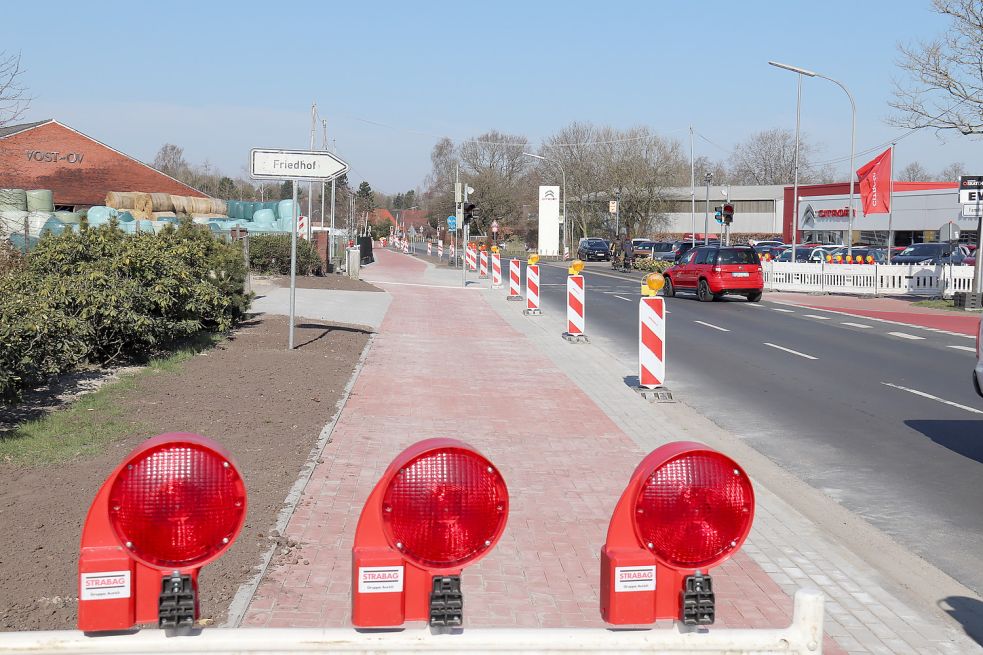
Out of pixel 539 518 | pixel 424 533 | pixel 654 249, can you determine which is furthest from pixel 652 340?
pixel 654 249

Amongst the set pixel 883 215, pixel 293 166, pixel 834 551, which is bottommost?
pixel 834 551

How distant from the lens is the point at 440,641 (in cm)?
229

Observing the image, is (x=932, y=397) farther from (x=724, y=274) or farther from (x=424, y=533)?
(x=724, y=274)

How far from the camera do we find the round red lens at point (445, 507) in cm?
245

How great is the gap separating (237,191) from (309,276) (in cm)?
6650

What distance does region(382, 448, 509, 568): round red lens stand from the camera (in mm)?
2447

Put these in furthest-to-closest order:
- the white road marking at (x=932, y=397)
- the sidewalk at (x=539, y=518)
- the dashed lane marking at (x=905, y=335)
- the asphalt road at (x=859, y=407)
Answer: the dashed lane marking at (x=905, y=335) < the white road marking at (x=932, y=397) < the asphalt road at (x=859, y=407) < the sidewalk at (x=539, y=518)

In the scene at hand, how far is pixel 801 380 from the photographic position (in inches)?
545

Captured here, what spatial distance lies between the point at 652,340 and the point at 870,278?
26555 millimetres

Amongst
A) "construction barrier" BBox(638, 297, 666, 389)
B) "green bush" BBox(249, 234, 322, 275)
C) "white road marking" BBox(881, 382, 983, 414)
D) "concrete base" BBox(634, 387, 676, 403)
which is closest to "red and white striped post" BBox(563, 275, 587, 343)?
"construction barrier" BBox(638, 297, 666, 389)

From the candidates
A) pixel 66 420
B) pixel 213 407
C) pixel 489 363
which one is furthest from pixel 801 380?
pixel 66 420

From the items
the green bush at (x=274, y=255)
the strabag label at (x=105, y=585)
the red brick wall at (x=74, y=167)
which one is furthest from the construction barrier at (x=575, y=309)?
the red brick wall at (x=74, y=167)

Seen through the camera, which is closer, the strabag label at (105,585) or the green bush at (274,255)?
the strabag label at (105,585)

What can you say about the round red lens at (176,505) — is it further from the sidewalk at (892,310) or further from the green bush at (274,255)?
the green bush at (274,255)
